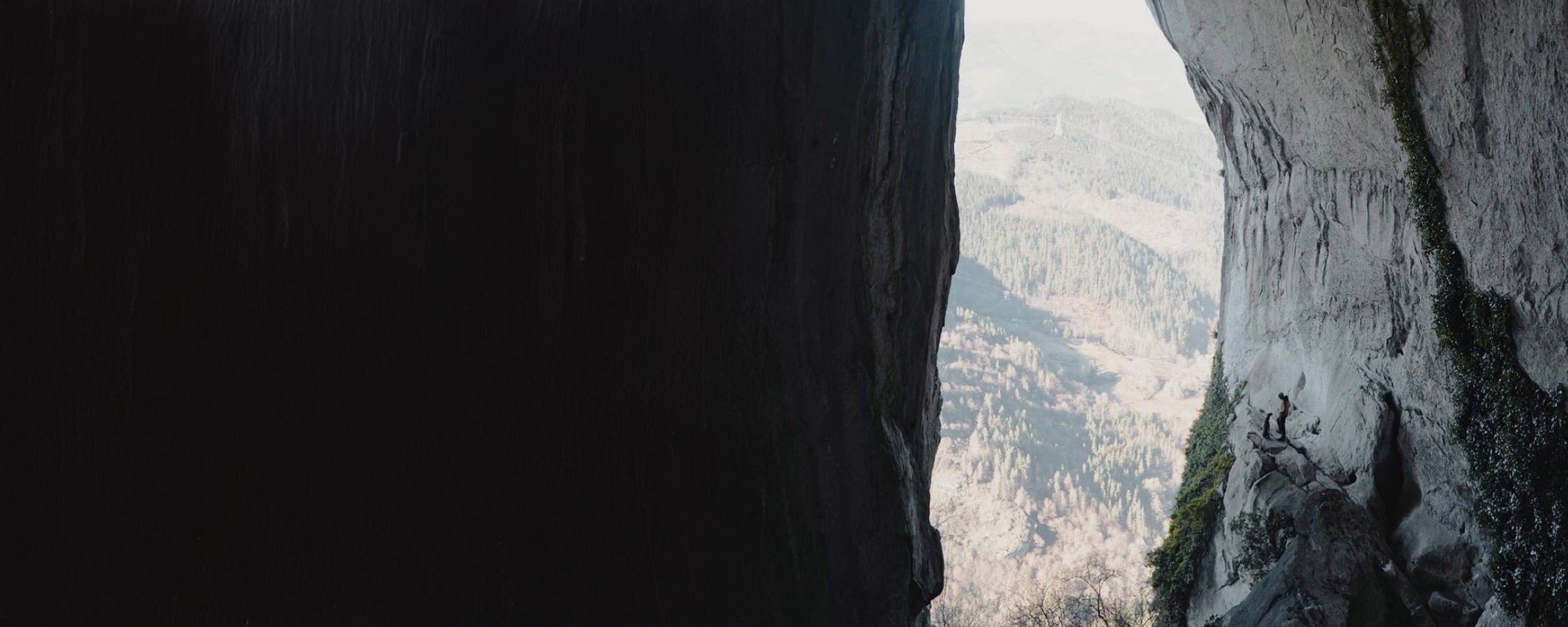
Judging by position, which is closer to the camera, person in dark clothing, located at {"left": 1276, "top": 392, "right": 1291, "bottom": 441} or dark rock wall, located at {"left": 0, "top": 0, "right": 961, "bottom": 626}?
dark rock wall, located at {"left": 0, "top": 0, "right": 961, "bottom": 626}

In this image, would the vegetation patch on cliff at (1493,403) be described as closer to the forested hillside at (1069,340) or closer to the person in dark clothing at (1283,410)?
the person in dark clothing at (1283,410)

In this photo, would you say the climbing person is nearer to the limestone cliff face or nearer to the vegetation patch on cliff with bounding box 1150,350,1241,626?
the limestone cliff face

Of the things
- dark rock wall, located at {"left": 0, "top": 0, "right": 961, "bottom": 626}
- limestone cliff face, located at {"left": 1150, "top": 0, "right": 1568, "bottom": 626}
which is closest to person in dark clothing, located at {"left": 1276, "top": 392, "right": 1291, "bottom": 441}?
limestone cliff face, located at {"left": 1150, "top": 0, "right": 1568, "bottom": 626}

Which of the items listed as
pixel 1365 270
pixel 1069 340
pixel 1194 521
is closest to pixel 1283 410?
pixel 1194 521

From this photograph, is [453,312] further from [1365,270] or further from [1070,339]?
[1070,339]

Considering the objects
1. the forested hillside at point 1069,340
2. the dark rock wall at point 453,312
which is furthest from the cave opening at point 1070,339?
the dark rock wall at point 453,312

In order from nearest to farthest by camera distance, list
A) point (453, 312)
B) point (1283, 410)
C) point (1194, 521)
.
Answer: point (453, 312), point (1283, 410), point (1194, 521)
